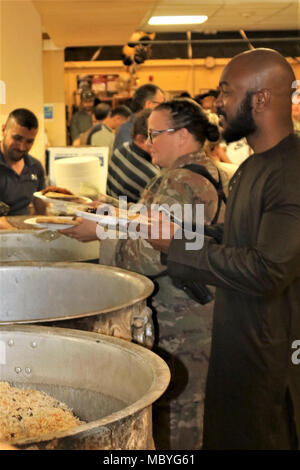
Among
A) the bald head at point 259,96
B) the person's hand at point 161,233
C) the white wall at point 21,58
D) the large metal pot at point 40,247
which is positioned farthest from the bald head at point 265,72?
the white wall at point 21,58

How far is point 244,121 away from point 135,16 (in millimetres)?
4340

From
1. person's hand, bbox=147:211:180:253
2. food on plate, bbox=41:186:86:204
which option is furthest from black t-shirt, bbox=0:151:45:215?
person's hand, bbox=147:211:180:253

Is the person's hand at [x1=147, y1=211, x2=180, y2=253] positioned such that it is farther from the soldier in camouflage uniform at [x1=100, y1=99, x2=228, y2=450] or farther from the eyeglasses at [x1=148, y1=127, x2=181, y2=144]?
the eyeglasses at [x1=148, y1=127, x2=181, y2=144]

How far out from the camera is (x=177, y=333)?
2.78 metres

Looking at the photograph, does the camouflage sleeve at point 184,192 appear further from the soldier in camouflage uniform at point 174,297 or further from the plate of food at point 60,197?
the plate of food at point 60,197

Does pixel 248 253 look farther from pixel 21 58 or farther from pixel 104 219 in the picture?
pixel 21 58

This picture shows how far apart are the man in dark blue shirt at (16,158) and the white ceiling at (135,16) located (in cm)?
144

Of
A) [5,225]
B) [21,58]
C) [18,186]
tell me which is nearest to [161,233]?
[5,225]

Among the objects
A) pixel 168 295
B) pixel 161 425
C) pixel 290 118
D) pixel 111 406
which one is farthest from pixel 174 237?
pixel 161 425

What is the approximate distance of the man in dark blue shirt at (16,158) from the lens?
393 centimetres

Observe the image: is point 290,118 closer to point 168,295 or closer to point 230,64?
point 230,64

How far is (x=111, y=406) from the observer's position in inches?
58.5

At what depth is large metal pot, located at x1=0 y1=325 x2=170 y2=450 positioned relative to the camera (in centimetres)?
140

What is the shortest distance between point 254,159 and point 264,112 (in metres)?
0.13
